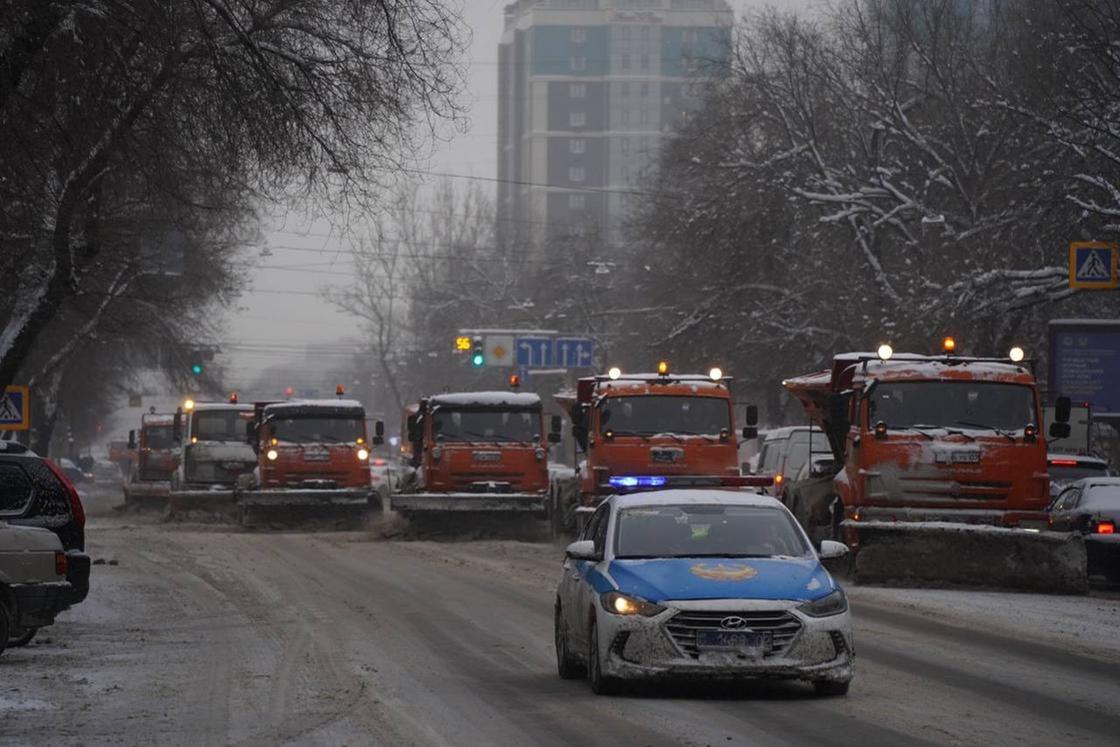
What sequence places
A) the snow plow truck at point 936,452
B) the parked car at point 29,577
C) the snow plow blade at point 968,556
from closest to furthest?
the parked car at point 29,577
the snow plow blade at point 968,556
the snow plow truck at point 936,452

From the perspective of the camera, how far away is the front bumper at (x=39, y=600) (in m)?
15.3

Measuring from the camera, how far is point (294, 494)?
38.3 meters

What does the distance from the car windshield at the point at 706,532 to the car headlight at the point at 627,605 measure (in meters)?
0.83

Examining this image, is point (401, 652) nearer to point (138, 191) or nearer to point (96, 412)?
point (138, 191)

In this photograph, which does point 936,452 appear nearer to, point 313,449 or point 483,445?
point 483,445

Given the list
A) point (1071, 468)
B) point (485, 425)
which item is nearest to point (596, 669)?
point (1071, 468)

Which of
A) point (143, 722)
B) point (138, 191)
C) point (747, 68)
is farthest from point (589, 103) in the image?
point (143, 722)

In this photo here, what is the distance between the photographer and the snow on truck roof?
37.1 metres

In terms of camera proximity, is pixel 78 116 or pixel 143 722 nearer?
pixel 143 722

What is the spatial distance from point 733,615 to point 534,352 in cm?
5178

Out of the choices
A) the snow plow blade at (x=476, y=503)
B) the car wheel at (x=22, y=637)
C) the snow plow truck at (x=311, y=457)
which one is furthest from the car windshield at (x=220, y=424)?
the car wheel at (x=22, y=637)

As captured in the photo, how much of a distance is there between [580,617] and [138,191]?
12.2 metres

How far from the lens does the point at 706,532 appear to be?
14094mm

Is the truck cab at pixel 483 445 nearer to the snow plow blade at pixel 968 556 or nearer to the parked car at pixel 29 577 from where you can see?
the snow plow blade at pixel 968 556
